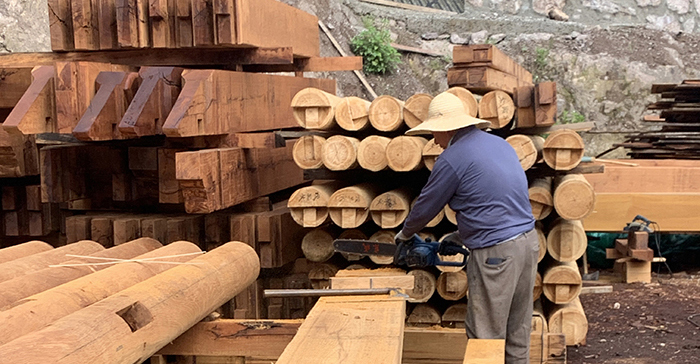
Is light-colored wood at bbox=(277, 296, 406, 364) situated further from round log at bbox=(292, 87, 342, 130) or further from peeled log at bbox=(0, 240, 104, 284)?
round log at bbox=(292, 87, 342, 130)

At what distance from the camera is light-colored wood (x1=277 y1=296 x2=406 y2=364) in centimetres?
248

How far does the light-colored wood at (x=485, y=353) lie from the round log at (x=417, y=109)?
2911 millimetres

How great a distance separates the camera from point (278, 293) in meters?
3.45

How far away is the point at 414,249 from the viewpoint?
188 inches

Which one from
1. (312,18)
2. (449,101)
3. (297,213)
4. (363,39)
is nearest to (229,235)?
(297,213)

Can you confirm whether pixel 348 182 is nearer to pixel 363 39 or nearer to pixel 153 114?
pixel 153 114

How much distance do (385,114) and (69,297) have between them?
3.10 metres

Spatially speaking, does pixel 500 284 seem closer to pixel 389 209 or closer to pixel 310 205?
pixel 389 209

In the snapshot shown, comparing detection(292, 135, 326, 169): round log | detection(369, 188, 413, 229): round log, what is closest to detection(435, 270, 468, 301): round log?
detection(369, 188, 413, 229): round log

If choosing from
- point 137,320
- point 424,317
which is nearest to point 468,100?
point 424,317

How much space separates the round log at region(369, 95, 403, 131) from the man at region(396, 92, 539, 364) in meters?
0.55

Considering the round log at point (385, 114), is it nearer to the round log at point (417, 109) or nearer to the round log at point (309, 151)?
the round log at point (417, 109)

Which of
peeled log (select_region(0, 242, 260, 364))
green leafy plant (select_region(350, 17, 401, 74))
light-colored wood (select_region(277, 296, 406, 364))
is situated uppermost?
green leafy plant (select_region(350, 17, 401, 74))

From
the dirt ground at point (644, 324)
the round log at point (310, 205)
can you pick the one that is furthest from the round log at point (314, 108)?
the dirt ground at point (644, 324)
